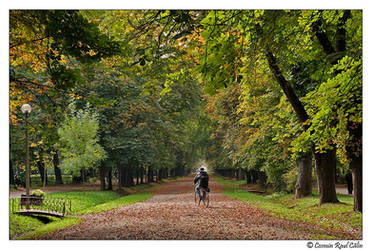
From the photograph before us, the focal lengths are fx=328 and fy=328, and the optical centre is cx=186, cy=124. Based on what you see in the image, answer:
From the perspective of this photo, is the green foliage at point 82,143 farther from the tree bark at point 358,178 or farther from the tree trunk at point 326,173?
the tree bark at point 358,178

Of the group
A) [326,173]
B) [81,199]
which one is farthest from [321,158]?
[81,199]

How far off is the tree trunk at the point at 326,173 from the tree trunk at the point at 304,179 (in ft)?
15.2

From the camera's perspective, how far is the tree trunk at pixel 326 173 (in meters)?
10.9

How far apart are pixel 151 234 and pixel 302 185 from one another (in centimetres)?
1128

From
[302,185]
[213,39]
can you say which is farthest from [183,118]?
[213,39]

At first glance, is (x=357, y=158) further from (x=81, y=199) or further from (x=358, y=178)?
(x=81, y=199)

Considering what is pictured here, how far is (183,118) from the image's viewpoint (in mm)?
25375

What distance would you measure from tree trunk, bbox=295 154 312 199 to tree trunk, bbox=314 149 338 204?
4630mm

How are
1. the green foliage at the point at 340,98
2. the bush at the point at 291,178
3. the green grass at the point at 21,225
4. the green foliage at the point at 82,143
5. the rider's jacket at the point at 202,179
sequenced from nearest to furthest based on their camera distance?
the green foliage at the point at 340,98, the green grass at the point at 21,225, the rider's jacket at the point at 202,179, the green foliage at the point at 82,143, the bush at the point at 291,178

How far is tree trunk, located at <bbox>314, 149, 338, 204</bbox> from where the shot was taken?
10898 millimetres

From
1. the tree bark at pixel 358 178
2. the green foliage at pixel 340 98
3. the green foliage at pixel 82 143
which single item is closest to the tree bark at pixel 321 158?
the tree bark at pixel 358 178

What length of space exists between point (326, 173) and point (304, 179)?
5.31m

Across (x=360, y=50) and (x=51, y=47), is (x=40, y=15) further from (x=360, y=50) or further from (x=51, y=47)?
(x=360, y=50)

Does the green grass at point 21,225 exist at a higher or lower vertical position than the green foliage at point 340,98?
lower
